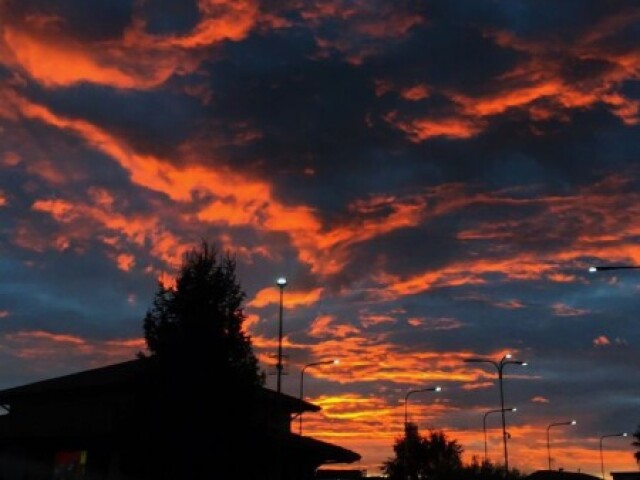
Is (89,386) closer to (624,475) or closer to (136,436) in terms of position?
(136,436)

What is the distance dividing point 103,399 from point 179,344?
1860 centimetres

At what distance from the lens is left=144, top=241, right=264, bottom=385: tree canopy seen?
78.3 feet

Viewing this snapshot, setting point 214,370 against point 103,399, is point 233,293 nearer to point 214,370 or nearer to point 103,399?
point 214,370

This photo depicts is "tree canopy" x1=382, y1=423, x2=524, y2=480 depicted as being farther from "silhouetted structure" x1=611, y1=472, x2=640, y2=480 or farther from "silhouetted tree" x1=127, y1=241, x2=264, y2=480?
"silhouetted tree" x1=127, y1=241, x2=264, y2=480

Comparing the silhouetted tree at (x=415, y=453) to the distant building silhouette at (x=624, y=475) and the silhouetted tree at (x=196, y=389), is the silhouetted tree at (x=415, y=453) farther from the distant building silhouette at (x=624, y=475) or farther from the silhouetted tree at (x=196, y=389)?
the silhouetted tree at (x=196, y=389)

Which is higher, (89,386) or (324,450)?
(89,386)

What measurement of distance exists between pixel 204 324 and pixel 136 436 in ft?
12.5

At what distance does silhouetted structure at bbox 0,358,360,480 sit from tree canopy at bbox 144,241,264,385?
789 millimetres

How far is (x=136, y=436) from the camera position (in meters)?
22.6

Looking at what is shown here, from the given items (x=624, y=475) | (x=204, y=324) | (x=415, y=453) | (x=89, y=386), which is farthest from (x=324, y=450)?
(x=624, y=475)

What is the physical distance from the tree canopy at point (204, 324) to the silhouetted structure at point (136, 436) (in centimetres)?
79

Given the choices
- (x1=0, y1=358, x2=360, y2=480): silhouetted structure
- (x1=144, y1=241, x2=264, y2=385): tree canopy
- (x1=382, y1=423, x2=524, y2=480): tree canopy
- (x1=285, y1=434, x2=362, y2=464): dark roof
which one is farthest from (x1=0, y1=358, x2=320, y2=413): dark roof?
(x1=382, y1=423, x2=524, y2=480): tree canopy

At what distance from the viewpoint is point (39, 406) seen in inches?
1714

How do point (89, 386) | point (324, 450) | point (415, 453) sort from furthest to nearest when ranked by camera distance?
point (415, 453) < point (324, 450) < point (89, 386)
